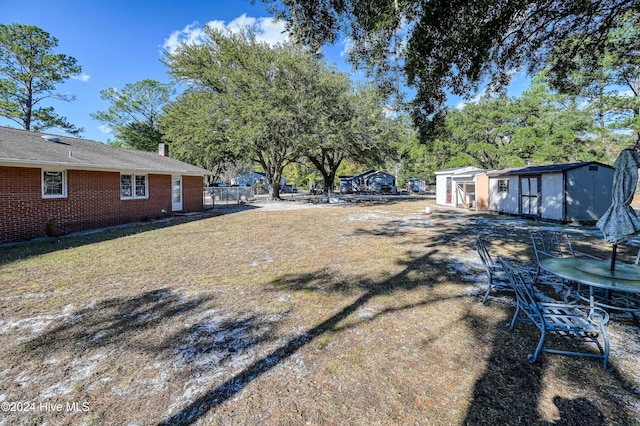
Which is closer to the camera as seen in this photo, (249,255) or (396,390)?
(396,390)

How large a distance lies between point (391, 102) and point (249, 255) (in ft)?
20.1

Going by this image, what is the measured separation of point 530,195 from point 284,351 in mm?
15529

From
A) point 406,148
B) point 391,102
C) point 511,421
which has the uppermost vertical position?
point 406,148

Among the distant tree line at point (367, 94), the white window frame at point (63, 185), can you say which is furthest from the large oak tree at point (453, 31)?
the white window frame at point (63, 185)

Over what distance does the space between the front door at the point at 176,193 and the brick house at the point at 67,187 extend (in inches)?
31.7

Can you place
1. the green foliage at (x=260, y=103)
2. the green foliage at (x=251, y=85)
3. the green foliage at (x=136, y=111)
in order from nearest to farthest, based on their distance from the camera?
the green foliage at (x=251, y=85), the green foliage at (x=260, y=103), the green foliage at (x=136, y=111)

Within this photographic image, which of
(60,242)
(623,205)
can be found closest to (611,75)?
(623,205)

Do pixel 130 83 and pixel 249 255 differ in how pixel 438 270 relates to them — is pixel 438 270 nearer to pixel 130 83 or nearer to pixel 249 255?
pixel 249 255

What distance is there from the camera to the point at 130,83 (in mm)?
30781

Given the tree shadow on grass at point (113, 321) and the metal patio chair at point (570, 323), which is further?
the tree shadow on grass at point (113, 321)

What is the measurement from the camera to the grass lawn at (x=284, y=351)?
219 centimetres

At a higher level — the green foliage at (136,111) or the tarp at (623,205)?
the green foliage at (136,111)

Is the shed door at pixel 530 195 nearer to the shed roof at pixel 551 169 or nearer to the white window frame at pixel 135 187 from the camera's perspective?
the shed roof at pixel 551 169

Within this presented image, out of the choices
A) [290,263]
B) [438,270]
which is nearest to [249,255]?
[290,263]
